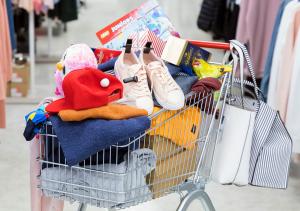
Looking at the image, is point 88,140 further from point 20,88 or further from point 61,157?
point 20,88

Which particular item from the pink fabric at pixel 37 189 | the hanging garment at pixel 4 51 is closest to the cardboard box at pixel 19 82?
the hanging garment at pixel 4 51

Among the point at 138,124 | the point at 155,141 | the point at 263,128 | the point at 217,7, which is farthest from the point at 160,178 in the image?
the point at 217,7

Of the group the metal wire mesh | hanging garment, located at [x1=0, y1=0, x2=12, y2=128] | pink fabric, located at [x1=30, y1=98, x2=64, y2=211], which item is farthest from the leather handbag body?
hanging garment, located at [x1=0, y1=0, x2=12, y2=128]

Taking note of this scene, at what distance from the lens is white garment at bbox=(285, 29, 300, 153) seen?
9.95 ft

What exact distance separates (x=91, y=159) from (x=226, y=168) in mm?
501

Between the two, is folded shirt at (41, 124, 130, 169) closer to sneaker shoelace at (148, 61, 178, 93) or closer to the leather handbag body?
sneaker shoelace at (148, 61, 178, 93)

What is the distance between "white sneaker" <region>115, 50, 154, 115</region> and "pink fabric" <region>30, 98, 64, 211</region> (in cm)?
23

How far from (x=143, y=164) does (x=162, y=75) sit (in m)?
0.30

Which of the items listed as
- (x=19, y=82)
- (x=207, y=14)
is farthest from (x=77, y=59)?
(x=207, y=14)

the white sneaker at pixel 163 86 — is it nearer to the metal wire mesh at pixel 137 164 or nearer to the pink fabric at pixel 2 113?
the metal wire mesh at pixel 137 164

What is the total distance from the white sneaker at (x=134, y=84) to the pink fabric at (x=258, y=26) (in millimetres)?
2324

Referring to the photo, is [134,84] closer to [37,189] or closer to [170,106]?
[170,106]

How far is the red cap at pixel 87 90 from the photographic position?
5.17 feet

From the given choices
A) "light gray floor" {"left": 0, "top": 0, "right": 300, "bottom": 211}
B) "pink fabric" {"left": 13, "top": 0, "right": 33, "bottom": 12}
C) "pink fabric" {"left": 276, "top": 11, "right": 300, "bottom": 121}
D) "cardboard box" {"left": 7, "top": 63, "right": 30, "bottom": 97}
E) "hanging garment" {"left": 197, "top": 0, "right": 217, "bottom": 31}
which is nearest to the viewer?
"light gray floor" {"left": 0, "top": 0, "right": 300, "bottom": 211}
